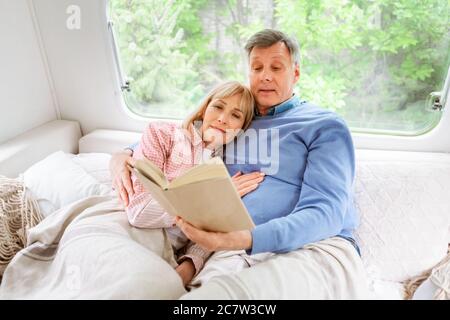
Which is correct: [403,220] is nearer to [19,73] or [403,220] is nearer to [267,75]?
[267,75]

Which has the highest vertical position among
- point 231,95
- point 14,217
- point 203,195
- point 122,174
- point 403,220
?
point 231,95

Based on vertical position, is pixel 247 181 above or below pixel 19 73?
below

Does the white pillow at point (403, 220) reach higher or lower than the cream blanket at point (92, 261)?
lower

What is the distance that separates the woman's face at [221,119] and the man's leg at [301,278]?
499mm

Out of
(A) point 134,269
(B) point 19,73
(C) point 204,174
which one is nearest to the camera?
(C) point 204,174

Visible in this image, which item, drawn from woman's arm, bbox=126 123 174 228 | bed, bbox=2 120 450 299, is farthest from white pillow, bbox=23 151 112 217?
woman's arm, bbox=126 123 174 228

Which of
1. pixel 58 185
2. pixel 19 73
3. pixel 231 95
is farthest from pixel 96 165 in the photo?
pixel 231 95

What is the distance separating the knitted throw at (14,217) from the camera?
1319 mm

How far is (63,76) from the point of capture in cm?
201

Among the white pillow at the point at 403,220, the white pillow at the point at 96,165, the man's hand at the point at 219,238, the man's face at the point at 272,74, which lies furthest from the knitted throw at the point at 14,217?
the white pillow at the point at 403,220

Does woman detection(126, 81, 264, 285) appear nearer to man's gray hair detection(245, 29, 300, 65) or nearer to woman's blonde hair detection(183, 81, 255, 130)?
woman's blonde hair detection(183, 81, 255, 130)

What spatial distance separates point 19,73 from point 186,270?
137 cm

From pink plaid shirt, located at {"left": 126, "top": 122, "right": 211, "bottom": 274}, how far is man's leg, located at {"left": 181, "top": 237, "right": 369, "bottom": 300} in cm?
31

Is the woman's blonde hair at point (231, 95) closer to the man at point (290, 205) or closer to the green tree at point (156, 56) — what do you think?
the man at point (290, 205)
